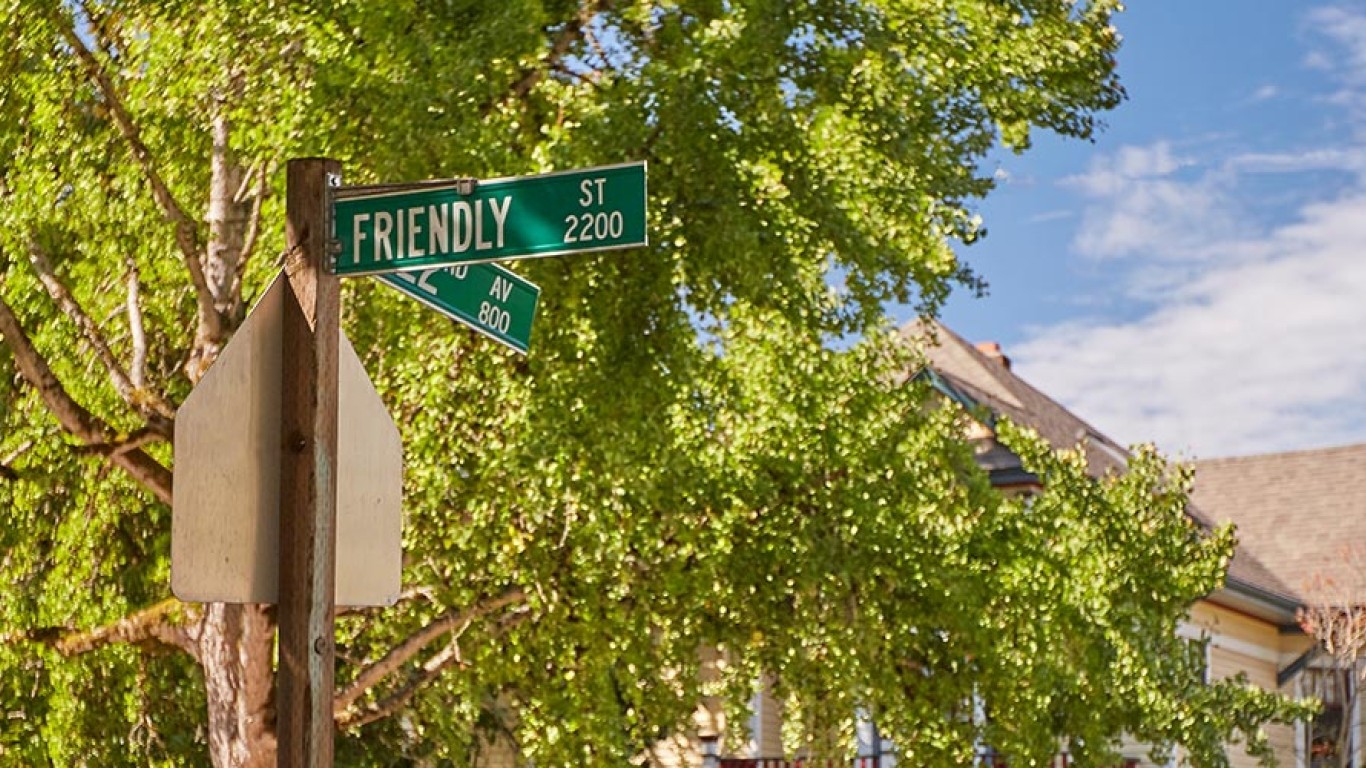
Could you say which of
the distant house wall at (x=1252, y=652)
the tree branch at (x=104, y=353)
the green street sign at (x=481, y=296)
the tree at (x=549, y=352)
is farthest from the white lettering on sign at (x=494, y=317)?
the distant house wall at (x=1252, y=652)

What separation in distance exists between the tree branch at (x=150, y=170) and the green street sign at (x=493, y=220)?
7.33 meters

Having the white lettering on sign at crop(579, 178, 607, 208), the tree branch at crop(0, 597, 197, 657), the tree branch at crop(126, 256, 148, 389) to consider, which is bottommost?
the tree branch at crop(0, 597, 197, 657)

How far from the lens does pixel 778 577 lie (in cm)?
1592

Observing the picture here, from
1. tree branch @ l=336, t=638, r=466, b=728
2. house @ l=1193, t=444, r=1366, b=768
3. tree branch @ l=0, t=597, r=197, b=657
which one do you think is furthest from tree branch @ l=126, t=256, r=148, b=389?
house @ l=1193, t=444, r=1366, b=768

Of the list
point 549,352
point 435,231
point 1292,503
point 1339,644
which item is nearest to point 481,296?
point 435,231

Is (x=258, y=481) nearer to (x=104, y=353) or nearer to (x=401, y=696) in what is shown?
(x=104, y=353)

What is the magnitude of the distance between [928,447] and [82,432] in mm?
8349

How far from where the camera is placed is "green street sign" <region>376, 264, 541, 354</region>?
7.01 meters

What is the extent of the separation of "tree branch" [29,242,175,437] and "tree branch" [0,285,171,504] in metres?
0.31

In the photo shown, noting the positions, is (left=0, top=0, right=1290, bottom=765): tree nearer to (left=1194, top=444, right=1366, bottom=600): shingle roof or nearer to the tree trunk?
the tree trunk

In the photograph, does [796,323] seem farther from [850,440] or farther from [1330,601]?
[1330,601]

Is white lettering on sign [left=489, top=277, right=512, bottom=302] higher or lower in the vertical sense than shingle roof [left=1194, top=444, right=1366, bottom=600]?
lower

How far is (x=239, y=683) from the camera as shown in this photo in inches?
577

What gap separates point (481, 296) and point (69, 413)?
8.04 m
